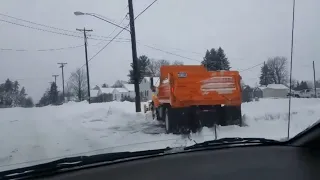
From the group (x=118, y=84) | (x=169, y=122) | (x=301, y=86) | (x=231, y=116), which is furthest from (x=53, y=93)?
(x=301, y=86)

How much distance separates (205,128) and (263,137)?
2.42 feet

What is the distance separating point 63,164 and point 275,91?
274 cm

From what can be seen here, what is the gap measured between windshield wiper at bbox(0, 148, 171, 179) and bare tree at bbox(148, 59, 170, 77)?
1495 mm

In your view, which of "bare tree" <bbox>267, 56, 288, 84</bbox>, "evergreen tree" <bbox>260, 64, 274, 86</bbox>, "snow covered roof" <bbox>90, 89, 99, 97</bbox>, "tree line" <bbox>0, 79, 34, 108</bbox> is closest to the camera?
"tree line" <bbox>0, 79, 34, 108</bbox>

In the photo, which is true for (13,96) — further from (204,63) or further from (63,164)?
(204,63)

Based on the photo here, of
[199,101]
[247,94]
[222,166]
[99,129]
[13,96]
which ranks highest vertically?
[13,96]

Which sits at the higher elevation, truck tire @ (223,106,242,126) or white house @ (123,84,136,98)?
white house @ (123,84,136,98)

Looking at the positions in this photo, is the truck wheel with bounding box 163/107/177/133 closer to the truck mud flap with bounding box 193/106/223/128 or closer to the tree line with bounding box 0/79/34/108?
the truck mud flap with bounding box 193/106/223/128

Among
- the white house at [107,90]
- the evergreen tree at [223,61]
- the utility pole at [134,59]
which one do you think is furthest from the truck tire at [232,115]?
the white house at [107,90]

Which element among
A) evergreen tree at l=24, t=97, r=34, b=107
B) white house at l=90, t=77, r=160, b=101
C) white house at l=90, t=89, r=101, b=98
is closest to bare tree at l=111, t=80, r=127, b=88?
white house at l=90, t=77, r=160, b=101

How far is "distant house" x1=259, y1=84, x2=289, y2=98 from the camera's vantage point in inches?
163

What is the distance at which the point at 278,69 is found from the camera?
4.15m

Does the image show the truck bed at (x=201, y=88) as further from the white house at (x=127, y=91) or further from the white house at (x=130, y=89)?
the white house at (x=130, y=89)

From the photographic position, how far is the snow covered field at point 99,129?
3.18 metres
